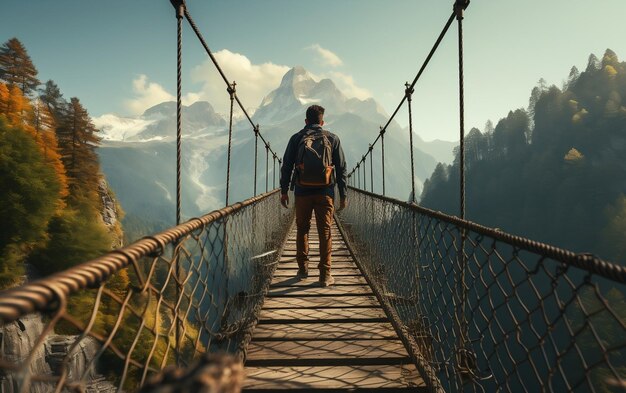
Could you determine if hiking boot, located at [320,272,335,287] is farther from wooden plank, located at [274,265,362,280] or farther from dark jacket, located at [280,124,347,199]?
dark jacket, located at [280,124,347,199]

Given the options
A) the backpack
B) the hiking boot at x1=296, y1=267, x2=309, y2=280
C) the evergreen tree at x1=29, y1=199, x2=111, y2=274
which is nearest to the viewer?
the backpack

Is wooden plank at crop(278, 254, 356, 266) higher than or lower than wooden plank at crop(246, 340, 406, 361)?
Answer: higher

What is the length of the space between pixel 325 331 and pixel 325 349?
260 millimetres

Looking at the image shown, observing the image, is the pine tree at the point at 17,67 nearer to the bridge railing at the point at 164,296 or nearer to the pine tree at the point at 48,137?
the pine tree at the point at 48,137

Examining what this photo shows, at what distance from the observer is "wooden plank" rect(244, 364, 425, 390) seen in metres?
1.81

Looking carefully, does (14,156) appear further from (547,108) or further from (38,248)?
(547,108)

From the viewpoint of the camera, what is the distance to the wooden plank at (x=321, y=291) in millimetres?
3193

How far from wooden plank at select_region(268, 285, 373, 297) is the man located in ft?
0.29

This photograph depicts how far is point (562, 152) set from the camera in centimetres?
5812

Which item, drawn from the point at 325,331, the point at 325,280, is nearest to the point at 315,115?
the point at 325,280

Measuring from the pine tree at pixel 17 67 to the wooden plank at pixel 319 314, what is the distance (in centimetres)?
3808

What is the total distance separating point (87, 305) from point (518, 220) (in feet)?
193

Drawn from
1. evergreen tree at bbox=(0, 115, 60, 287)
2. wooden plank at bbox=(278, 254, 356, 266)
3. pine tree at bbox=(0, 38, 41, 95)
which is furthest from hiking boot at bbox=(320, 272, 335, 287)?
pine tree at bbox=(0, 38, 41, 95)

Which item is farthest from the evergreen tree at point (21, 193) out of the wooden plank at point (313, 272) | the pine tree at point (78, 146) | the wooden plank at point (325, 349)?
the wooden plank at point (325, 349)
